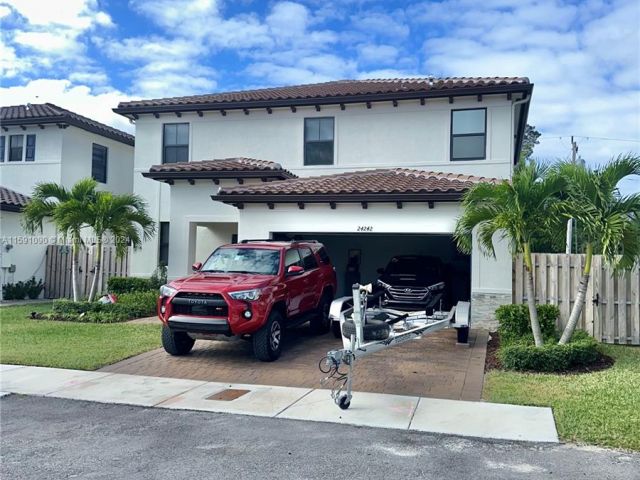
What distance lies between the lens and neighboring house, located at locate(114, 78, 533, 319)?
44.2ft

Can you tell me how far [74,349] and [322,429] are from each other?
6.37 m

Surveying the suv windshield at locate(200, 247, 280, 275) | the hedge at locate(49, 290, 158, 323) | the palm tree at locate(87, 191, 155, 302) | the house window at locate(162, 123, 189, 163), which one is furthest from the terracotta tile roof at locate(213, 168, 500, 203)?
the house window at locate(162, 123, 189, 163)

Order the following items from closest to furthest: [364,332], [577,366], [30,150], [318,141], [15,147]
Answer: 1. [364,332]
2. [577,366]
3. [318,141]
4. [30,150]
5. [15,147]

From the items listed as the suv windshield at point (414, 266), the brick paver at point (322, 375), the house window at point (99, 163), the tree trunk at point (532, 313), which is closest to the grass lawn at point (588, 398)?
the brick paver at point (322, 375)

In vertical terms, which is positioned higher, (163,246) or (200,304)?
(163,246)

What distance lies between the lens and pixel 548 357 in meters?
8.73

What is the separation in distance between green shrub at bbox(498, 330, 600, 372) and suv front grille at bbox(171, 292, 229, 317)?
15.6ft

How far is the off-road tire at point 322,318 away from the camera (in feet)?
40.4

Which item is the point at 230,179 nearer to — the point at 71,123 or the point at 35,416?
the point at 71,123

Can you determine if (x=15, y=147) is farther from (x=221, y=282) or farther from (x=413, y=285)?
(x=413, y=285)

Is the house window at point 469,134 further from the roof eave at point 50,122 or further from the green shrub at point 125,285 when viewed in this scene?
the roof eave at point 50,122

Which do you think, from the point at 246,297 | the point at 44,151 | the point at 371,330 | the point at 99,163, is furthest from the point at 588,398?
the point at 99,163

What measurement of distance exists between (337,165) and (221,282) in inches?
366

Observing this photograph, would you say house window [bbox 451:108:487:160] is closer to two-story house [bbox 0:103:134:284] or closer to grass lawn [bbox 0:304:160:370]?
grass lawn [bbox 0:304:160:370]
